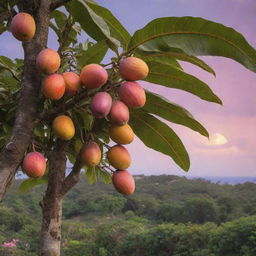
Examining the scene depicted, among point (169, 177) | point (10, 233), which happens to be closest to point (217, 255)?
point (10, 233)

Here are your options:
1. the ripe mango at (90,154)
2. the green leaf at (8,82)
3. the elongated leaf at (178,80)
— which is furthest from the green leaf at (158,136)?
the green leaf at (8,82)

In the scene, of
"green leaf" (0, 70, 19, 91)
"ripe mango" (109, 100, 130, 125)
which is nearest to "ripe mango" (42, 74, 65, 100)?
"ripe mango" (109, 100, 130, 125)

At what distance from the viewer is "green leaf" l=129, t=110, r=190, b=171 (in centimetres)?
124

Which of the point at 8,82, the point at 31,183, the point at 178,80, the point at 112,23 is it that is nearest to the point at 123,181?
the point at 178,80

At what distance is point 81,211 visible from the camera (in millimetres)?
23875

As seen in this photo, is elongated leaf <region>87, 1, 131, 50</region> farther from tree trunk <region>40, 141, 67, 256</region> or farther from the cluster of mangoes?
tree trunk <region>40, 141, 67, 256</region>

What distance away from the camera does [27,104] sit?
0.99 m

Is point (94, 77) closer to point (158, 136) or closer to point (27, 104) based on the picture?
point (27, 104)

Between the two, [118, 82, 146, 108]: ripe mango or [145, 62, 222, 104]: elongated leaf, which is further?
[145, 62, 222, 104]: elongated leaf

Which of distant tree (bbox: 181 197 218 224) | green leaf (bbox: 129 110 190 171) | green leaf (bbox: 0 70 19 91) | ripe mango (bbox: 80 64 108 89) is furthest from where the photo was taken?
distant tree (bbox: 181 197 218 224)

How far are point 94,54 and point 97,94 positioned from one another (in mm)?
281

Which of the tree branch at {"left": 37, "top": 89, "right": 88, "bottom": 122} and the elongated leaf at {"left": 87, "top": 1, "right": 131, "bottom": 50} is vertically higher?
the elongated leaf at {"left": 87, "top": 1, "right": 131, "bottom": 50}

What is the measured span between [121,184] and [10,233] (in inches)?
679

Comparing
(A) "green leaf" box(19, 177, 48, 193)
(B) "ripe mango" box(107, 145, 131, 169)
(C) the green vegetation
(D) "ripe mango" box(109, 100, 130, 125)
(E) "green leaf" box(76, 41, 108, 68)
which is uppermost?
(E) "green leaf" box(76, 41, 108, 68)
